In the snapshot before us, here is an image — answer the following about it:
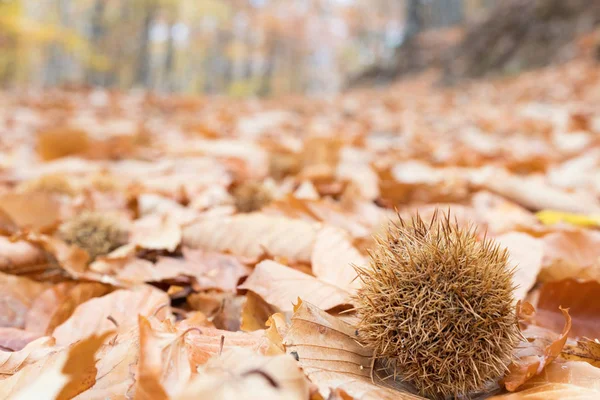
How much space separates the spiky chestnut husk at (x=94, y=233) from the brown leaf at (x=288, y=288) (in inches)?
23.1

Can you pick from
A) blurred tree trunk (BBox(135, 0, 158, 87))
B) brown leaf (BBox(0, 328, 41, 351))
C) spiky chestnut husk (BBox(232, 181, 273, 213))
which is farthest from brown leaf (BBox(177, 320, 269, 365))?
blurred tree trunk (BBox(135, 0, 158, 87))

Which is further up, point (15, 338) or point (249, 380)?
point (249, 380)

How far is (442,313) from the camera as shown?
0.80m

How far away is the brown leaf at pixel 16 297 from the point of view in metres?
1.18

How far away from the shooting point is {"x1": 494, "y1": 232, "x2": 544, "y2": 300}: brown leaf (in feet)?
4.04

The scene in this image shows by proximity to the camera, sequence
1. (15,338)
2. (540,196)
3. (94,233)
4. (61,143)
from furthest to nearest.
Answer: (61,143) < (540,196) < (94,233) < (15,338)

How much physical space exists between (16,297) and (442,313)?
969 millimetres

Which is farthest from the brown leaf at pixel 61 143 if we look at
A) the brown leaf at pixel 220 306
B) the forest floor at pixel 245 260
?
the brown leaf at pixel 220 306

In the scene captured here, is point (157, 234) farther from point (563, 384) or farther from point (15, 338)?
point (563, 384)

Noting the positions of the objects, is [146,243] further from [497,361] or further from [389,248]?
[497,361]

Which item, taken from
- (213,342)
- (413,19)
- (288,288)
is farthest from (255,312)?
(413,19)

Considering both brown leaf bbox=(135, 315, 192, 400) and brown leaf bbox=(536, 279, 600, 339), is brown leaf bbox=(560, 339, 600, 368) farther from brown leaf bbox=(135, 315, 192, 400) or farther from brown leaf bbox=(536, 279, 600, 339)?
brown leaf bbox=(135, 315, 192, 400)

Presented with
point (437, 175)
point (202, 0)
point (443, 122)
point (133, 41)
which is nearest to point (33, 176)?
point (437, 175)

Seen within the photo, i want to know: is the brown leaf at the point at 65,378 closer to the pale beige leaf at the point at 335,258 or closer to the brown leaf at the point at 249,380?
the brown leaf at the point at 249,380
